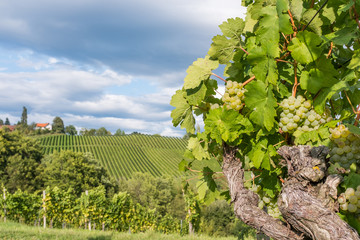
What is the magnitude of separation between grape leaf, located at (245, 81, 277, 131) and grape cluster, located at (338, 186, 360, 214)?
1.81ft

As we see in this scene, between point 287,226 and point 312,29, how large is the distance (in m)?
1.32

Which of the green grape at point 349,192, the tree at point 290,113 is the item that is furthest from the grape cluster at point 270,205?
the green grape at point 349,192

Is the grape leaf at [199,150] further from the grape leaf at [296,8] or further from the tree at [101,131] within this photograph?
the tree at [101,131]

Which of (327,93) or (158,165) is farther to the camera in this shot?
(158,165)

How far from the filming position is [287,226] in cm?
186

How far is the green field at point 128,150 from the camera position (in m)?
59.9

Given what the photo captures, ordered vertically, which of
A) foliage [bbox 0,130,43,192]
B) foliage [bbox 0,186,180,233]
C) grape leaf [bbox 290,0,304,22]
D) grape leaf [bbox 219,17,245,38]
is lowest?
foliage [bbox 0,186,180,233]

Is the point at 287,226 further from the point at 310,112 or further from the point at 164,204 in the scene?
the point at 164,204

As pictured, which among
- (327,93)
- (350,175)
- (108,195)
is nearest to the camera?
(350,175)

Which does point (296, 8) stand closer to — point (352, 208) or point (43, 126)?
point (352, 208)

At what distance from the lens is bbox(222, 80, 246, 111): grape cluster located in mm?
2174

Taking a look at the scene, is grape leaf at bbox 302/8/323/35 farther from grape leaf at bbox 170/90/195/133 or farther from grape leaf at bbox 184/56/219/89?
grape leaf at bbox 170/90/195/133

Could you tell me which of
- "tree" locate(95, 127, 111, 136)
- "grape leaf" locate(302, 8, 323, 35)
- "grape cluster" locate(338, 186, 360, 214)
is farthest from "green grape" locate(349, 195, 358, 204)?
"tree" locate(95, 127, 111, 136)

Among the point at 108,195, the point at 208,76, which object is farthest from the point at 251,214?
the point at 108,195
